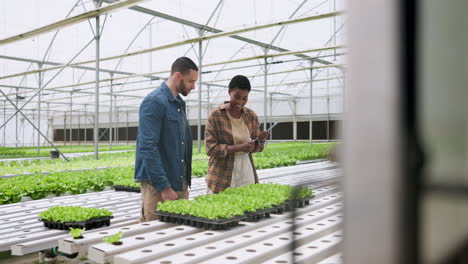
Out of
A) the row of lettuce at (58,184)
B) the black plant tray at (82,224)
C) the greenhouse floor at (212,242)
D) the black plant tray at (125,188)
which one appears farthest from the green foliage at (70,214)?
the black plant tray at (125,188)

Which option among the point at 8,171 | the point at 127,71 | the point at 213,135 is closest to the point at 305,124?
A: the point at 127,71

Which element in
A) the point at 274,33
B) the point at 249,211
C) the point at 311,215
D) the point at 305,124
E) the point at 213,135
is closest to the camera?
the point at 311,215

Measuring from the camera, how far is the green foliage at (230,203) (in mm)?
2414

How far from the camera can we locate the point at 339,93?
575 mm

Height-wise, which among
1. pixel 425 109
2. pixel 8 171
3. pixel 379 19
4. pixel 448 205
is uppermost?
pixel 379 19

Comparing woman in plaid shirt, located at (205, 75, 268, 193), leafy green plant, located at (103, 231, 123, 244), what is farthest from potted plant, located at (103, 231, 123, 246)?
woman in plaid shirt, located at (205, 75, 268, 193)

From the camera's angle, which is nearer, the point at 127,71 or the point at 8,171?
the point at 8,171

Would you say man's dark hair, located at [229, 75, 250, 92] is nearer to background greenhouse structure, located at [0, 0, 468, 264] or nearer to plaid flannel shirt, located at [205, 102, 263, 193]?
plaid flannel shirt, located at [205, 102, 263, 193]

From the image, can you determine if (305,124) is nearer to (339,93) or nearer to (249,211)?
(249,211)

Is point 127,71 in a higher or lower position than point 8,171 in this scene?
higher

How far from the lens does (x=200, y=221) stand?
2.39 metres

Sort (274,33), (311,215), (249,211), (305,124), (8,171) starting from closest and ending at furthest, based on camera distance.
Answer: (311,215)
(249,211)
(8,171)
(274,33)
(305,124)

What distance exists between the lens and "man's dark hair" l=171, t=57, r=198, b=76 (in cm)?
304

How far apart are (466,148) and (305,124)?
2708 centimetres
